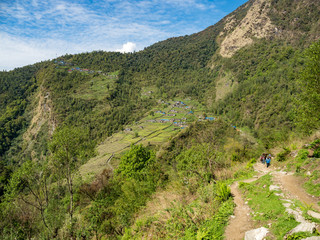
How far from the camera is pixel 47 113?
138 metres

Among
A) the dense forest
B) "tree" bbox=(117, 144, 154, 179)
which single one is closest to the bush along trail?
the dense forest

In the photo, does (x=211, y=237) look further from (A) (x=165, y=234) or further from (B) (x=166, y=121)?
(B) (x=166, y=121)

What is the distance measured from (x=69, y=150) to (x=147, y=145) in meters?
55.3

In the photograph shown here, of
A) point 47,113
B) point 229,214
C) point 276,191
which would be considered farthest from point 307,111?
point 47,113

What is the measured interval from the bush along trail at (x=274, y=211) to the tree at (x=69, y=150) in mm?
17575

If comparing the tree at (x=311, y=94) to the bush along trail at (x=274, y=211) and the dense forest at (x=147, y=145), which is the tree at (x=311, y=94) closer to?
the dense forest at (x=147, y=145)

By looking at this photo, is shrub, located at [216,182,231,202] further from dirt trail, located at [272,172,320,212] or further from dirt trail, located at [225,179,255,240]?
dirt trail, located at [272,172,320,212]

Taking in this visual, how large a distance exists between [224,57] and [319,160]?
21435 cm

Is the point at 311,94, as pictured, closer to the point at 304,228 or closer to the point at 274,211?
the point at 274,211

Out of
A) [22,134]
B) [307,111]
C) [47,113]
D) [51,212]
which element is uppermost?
[47,113]

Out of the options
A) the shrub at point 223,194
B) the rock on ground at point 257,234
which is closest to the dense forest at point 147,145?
the shrub at point 223,194

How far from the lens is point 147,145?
7456 centimetres

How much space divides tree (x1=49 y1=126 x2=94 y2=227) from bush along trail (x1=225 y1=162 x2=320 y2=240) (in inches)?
692

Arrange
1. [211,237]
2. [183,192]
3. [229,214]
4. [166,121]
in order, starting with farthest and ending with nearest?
[166,121], [183,192], [229,214], [211,237]
